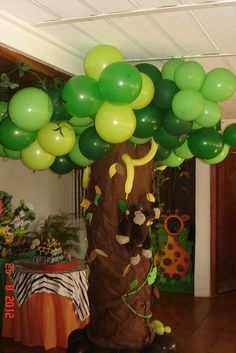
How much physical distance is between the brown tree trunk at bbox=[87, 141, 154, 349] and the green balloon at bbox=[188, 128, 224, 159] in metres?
0.34

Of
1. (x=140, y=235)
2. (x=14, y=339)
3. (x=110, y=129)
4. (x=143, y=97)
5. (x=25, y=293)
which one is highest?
(x=143, y=97)

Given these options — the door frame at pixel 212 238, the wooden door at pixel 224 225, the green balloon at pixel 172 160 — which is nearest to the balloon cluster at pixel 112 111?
the green balloon at pixel 172 160

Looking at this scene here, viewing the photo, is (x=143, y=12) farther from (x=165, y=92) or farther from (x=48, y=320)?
(x=48, y=320)

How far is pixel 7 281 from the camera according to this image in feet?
15.9

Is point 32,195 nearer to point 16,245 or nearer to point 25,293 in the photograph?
point 16,245

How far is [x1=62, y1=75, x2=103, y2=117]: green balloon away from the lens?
2.64m

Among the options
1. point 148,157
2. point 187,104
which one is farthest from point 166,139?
point 187,104

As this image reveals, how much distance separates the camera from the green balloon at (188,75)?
2830 mm

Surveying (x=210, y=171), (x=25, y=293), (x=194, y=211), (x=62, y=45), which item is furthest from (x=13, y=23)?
(x=194, y=211)

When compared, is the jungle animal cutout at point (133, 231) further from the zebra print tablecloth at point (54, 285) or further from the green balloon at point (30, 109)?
the zebra print tablecloth at point (54, 285)

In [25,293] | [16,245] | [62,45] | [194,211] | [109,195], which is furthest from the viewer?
[194,211]

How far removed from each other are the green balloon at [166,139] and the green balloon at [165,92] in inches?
8.8

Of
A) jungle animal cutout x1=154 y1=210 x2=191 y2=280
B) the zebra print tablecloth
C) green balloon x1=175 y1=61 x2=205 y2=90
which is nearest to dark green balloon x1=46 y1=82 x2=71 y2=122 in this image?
green balloon x1=175 y1=61 x2=205 y2=90

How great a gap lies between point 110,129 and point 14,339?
9.40 ft
